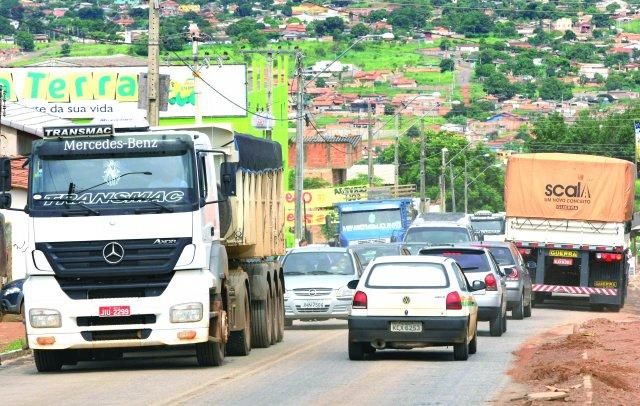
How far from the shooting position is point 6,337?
3048 centimetres

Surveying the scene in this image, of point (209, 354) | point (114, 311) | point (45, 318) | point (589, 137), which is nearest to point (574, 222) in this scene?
point (209, 354)

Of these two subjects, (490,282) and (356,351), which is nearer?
(356,351)

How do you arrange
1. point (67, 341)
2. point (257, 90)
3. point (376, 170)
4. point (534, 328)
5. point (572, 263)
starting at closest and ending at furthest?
point (67, 341), point (534, 328), point (572, 263), point (257, 90), point (376, 170)

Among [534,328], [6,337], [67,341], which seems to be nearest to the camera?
[67,341]

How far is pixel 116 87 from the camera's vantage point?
79.8 metres

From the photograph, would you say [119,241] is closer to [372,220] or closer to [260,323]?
[260,323]

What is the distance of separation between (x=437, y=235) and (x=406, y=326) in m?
23.2

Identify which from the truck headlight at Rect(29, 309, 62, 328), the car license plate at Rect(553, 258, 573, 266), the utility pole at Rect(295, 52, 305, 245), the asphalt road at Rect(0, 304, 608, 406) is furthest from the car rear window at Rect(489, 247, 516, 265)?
the utility pole at Rect(295, 52, 305, 245)

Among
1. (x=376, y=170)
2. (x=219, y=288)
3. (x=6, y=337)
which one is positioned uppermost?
(x=219, y=288)

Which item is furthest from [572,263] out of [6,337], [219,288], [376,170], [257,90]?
[376,170]

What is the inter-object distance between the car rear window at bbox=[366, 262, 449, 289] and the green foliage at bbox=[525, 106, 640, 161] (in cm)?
9441

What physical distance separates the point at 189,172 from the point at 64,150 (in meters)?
1.67

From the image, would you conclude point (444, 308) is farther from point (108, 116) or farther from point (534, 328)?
point (534, 328)

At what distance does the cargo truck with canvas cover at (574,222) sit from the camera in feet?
140
